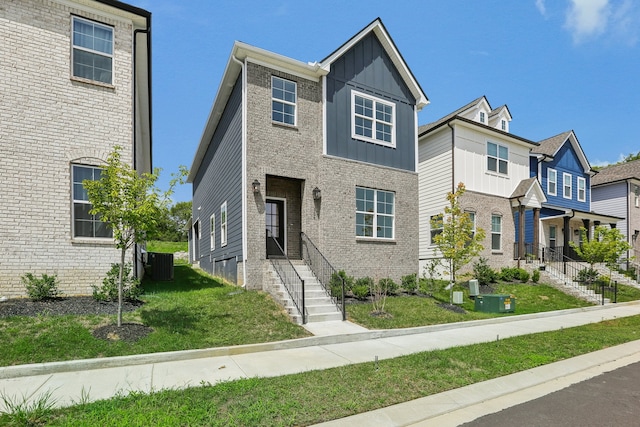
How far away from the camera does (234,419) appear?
418cm

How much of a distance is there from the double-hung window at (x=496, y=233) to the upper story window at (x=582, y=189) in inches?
403

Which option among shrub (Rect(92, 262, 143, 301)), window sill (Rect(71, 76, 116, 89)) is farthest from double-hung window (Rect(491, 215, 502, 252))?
window sill (Rect(71, 76, 116, 89))

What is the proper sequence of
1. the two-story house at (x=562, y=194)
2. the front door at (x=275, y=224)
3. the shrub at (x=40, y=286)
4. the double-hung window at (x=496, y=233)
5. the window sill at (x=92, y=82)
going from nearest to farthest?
the shrub at (x=40, y=286) → the window sill at (x=92, y=82) → the front door at (x=275, y=224) → the double-hung window at (x=496, y=233) → the two-story house at (x=562, y=194)

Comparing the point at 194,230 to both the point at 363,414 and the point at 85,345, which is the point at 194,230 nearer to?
the point at 85,345

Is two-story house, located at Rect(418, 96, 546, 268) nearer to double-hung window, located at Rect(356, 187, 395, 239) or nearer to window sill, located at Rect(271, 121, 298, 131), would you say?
double-hung window, located at Rect(356, 187, 395, 239)

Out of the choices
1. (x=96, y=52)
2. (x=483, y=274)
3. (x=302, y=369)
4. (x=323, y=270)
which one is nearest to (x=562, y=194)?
(x=483, y=274)

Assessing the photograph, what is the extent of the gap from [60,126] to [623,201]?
34013mm

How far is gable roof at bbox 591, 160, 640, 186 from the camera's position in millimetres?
28263

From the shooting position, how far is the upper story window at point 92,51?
10023mm

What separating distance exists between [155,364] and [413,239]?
35.7 feet

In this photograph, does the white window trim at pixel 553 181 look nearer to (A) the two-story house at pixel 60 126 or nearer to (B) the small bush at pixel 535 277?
(B) the small bush at pixel 535 277

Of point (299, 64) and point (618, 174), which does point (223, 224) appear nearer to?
point (299, 64)

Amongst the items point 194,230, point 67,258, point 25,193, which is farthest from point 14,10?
point 194,230

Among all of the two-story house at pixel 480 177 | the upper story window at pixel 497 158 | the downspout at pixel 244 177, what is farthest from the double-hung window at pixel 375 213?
the upper story window at pixel 497 158
